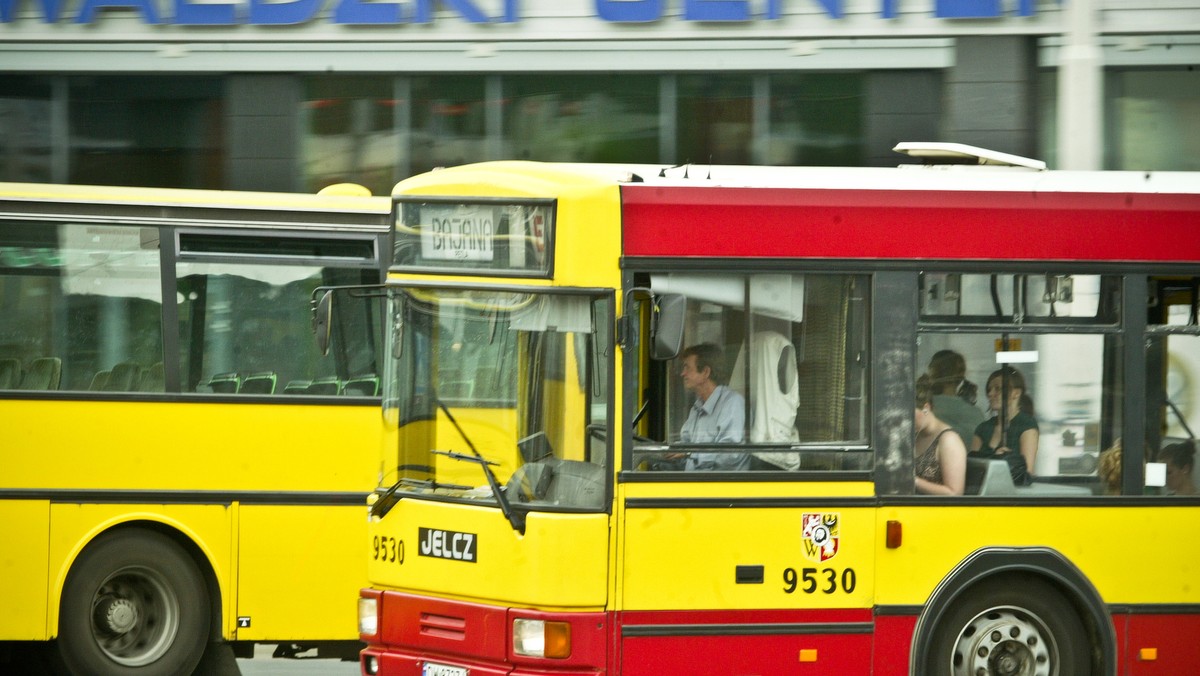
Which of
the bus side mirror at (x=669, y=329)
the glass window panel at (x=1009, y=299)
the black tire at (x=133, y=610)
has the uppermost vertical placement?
the glass window panel at (x=1009, y=299)

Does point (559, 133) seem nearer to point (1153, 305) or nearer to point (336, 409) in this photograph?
point (336, 409)

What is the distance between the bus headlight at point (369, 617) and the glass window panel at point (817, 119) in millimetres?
8829

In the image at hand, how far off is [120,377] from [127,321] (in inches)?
14.1

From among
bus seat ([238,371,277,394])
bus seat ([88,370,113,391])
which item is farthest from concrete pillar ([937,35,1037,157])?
bus seat ([88,370,113,391])

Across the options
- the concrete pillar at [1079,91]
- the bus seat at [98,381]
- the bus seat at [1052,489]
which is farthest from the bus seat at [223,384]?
the concrete pillar at [1079,91]

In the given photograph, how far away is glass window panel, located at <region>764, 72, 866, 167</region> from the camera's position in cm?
1500

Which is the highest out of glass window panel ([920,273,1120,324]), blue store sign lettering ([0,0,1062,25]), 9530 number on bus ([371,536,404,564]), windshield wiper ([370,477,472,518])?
blue store sign lettering ([0,0,1062,25])

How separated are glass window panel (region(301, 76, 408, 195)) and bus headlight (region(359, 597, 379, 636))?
8.82m

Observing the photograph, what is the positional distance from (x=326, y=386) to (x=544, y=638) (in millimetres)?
3122

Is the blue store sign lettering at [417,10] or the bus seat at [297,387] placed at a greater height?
the blue store sign lettering at [417,10]

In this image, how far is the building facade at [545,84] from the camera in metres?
14.8

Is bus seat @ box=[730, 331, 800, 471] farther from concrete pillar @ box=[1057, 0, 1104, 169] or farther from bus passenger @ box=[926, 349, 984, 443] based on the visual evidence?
concrete pillar @ box=[1057, 0, 1104, 169]

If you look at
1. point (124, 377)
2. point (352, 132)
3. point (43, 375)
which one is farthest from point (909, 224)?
point (352, 132)

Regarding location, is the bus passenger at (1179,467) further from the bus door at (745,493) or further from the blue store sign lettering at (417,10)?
the blue store sign lettering at (417,10)
